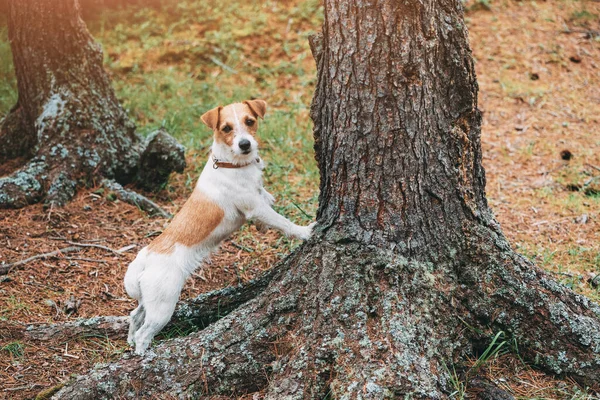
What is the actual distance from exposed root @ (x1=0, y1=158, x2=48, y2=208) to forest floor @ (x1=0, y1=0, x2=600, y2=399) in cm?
12

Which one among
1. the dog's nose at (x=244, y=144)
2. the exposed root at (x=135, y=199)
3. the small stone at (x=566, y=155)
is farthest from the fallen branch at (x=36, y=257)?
the small stone at (x=566, y=155)

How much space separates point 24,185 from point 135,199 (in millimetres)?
946

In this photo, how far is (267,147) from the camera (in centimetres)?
615

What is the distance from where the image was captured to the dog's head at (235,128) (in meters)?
3.74

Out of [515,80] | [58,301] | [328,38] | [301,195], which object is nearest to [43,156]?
[58,301]

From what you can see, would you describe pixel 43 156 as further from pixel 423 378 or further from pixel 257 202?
pixel 423 378

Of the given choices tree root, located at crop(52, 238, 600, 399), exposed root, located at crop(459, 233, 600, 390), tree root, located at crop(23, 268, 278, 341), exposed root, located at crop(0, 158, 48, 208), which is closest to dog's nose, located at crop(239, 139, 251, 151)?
tree root, located at crop(23, 268, 278, 341)

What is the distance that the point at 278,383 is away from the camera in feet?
8.89

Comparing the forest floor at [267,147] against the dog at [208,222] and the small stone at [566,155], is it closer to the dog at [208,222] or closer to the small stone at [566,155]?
the small stone at [566,155]

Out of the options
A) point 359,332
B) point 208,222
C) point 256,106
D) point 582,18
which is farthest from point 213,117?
point 582,18

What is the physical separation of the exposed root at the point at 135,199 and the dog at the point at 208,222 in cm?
140

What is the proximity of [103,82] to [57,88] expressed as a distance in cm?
42

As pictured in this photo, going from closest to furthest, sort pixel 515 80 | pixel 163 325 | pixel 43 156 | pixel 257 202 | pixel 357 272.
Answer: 1. pixel 357 272
2. pixel 163 325
3. pixel 257 202
4. pixel 43 156
5. pixel 515 80

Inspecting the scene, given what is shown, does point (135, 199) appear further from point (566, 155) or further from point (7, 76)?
point (566, 155)
